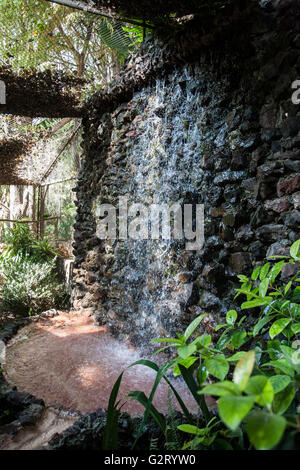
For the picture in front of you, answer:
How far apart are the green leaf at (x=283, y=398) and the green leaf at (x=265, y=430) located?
0.17m

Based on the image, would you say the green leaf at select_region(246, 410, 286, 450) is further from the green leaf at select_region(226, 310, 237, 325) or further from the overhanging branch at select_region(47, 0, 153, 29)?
the overhanging branch at select_region(47, 0, 153, 29)

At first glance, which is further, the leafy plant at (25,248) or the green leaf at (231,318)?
the leafy plant at (25,248)

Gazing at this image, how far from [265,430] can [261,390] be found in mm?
99

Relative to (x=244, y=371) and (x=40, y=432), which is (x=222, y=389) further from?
(x=40, y=432)

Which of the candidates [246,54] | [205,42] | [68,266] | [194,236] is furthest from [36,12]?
[194,236]

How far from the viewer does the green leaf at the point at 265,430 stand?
555 mm

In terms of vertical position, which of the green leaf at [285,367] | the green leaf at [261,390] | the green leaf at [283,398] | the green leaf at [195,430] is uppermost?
the green leaf at [261,390]

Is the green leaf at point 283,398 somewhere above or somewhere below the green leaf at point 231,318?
below

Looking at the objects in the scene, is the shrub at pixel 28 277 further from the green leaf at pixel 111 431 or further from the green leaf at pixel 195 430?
the green leaf at pixel 195 430

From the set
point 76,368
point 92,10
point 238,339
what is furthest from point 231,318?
point 92,10

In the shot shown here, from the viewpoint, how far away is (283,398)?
0.77 m

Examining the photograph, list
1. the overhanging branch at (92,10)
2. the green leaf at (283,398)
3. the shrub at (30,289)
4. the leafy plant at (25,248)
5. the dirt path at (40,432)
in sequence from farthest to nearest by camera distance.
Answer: the leafy plant at (25,248), the shrub at (30,289), the overhanging branch at (92,10), the dirt path at (40,432), the green leaf at (283,398)

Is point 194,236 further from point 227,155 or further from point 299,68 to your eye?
point 299,68

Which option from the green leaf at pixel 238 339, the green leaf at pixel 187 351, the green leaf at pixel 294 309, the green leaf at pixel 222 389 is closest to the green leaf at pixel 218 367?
the green leaf at pixel 187 351
